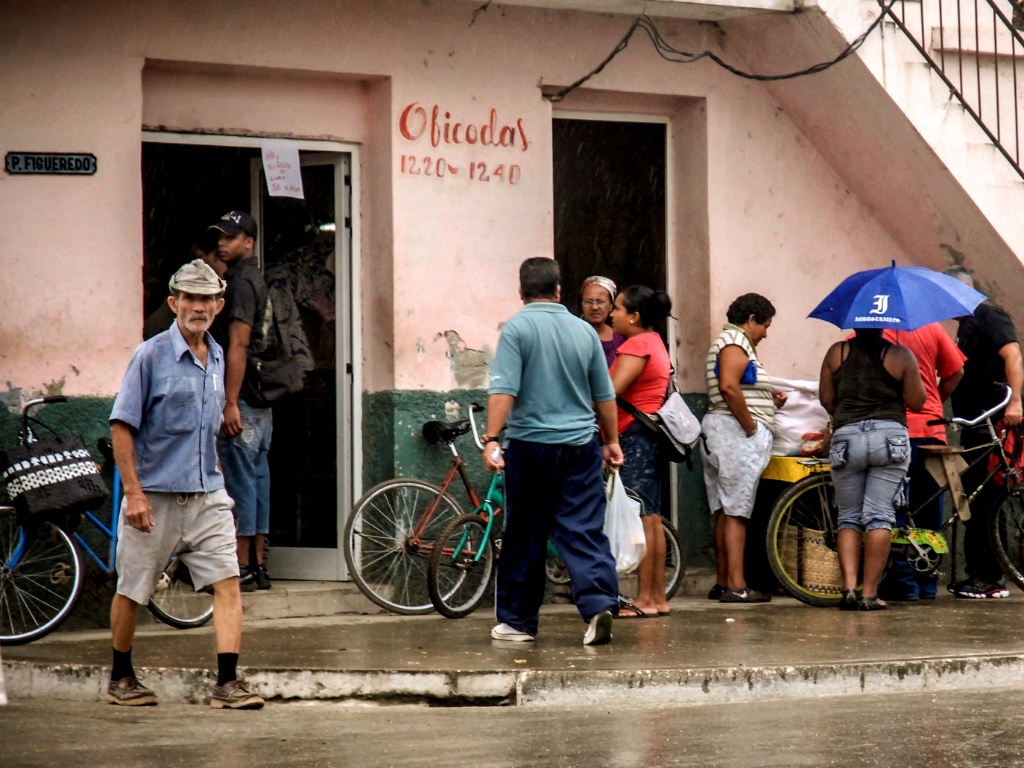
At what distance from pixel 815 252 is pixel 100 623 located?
5.40m

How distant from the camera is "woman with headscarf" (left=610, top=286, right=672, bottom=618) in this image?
997cm

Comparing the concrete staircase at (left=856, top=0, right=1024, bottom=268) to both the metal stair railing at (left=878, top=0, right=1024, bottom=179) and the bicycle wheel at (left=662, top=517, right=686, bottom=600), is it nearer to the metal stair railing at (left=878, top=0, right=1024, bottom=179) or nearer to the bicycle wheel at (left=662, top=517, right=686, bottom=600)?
the metal stair railing at (left=878, top=0, right=1024, bottom=179)

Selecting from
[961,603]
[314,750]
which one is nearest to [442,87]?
[961,603]

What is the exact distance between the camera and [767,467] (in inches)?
438

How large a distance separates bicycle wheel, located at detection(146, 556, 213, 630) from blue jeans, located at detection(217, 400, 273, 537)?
495 mm

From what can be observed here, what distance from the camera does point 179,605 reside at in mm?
9656

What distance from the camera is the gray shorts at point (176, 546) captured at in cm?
733

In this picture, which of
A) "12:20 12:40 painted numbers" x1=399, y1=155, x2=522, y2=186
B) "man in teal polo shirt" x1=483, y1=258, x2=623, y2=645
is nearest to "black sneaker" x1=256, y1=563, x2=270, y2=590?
"man in teal polo shirt" x1=483, y1=258, x2=623, y2=645

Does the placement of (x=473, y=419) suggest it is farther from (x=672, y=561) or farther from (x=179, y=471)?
(x=179, y=471)

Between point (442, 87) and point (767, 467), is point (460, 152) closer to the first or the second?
point (442, 87)

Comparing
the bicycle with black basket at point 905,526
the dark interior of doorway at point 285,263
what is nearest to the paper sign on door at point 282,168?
the dark interior of doorway at point 285,263

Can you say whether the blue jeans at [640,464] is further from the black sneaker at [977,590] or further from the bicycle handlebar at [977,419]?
the black sneaker at [977,590]

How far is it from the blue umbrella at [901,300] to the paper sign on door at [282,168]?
10.8ft

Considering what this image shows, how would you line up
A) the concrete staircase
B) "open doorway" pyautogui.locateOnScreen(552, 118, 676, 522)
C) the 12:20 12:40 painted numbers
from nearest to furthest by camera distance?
the 12:20 12:40 painted numbers < the concrete staircase < "open doorway" pyautogui.locateOnScreen(552, 118, 676, 522)
